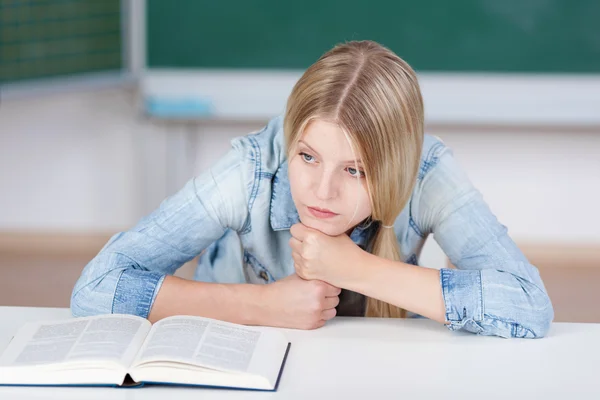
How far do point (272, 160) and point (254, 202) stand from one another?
3.2 inches

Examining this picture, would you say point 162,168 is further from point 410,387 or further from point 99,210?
point 410,387

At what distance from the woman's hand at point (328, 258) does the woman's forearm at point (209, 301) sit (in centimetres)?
9

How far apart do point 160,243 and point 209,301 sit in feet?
0.56

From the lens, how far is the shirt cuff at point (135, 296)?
4.33ft

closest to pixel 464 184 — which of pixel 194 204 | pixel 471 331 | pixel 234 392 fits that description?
pixel 471 331

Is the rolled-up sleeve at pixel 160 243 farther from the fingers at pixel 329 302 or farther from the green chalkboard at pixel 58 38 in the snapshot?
the green chalkboard at pixel 58 38

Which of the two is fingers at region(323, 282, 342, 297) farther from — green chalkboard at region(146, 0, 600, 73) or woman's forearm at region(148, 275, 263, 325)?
green chalkboard at region(146, 0, 600, 73)

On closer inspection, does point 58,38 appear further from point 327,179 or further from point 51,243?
point 327,179

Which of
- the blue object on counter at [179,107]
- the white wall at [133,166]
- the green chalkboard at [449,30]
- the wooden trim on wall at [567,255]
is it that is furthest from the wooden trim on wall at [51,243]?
the wooden trim on wall at [567,255]

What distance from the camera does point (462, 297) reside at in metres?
1.28

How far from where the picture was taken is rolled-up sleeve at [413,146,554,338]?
126 centimetres

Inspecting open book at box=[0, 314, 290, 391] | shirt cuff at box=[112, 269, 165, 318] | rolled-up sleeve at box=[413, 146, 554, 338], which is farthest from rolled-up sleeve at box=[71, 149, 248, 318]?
rolled-up sleeve at box=[413, 146, 554, 338]

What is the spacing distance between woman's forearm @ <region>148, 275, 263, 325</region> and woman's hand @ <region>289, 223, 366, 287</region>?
0.09 m

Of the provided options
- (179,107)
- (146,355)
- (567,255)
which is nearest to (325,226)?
(146,355)
